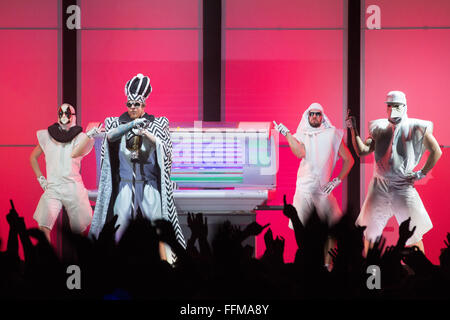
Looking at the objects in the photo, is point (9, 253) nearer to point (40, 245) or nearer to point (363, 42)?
point (40, 245)

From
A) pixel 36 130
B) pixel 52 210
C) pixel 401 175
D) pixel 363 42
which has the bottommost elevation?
pixel 52 210

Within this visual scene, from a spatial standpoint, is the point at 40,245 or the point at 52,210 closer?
the point at 40,245

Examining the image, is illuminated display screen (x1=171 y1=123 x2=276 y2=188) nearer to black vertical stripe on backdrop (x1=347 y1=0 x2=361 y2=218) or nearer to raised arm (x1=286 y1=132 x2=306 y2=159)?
raised arm (x1=286 y1=132 x2=306 y2=159)

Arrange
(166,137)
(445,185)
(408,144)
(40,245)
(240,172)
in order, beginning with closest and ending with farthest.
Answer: (40,245) < (166,137) < (240,172) < (408,144) < (445,185)

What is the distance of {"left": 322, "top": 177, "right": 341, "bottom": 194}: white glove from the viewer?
4293 millimetres

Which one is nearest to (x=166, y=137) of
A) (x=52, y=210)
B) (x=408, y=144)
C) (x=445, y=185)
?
(x=52, y=210)

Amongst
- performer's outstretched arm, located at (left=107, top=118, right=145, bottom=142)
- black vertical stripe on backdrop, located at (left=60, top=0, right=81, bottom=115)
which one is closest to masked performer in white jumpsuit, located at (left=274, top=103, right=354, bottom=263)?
performer's outstretched arm, located at (left=107, top=118, right=145, bottom=142)

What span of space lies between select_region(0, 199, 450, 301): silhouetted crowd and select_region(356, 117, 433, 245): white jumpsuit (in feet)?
12.0

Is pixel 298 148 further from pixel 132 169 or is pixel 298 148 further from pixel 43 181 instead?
pixel 43 181

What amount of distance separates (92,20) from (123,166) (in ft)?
6.48

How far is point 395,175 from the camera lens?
408cm

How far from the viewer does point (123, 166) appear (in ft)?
10.3

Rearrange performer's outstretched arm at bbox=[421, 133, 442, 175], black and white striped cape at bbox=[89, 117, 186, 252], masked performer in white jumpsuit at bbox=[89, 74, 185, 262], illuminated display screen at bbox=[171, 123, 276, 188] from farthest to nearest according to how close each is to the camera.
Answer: performer's outstretched arm at bbox=[421, 133, 442, 175], illuminated display screen at bbox=[171, 123, 276, 188], masked performer in white jumpsuit at bbox=[89, 74, 185, 262], black and white striped cape at bbox=[89, 117, 186, 252]

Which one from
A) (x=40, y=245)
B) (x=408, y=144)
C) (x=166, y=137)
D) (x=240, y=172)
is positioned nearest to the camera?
(x=40, y=245)
